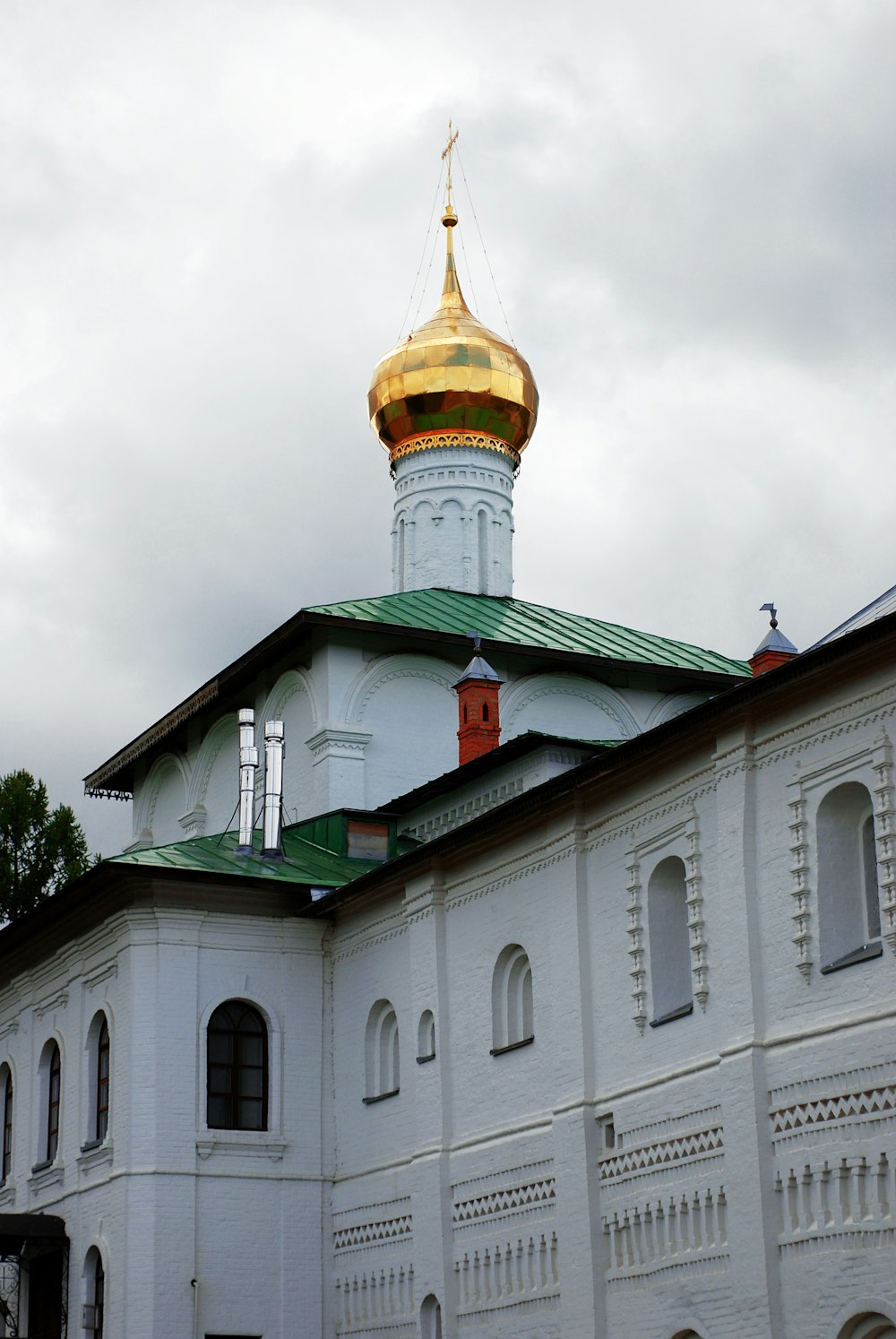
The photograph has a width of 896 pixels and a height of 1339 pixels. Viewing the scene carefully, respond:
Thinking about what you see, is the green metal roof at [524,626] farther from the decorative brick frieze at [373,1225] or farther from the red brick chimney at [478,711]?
the decorative brick frieze at [373,1225]

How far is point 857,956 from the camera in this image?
37.6 ft

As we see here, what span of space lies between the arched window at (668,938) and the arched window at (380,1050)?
3.79 metres

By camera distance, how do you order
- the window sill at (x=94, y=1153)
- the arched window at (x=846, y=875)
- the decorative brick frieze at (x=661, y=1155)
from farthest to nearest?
the window sill at (x=94, y=1153)
the decorative brick frieze at (x=661, y=1155)
the arched window at (x=846, y=875)

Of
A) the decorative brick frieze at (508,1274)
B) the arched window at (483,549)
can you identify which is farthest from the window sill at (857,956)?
the arched window at (483,549)

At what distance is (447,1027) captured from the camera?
1570 centimetres

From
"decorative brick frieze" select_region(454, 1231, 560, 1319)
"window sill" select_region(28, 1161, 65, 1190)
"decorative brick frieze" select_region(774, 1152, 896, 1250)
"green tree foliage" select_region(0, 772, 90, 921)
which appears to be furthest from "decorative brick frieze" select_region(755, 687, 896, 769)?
"green tree foliage" select_region(0, 772, 90, 921)

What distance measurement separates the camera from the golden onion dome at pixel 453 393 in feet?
75.7

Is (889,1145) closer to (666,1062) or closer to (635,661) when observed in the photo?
(666,1062)

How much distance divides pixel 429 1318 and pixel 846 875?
18.4 feet

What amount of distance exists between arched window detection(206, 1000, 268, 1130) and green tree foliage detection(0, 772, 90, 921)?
9841mm

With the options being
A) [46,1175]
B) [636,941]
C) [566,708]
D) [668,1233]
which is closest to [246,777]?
[566,708]

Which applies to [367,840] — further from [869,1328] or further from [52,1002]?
[869,1328]

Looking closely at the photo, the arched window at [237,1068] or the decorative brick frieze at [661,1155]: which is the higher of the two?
the arched window at [237,1068]

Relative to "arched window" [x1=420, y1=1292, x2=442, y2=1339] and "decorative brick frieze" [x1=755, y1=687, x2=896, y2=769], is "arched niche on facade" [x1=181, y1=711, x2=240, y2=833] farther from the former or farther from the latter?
"decorative brick frieze" [x1=755, y1=687, x2=896, y2=769]
